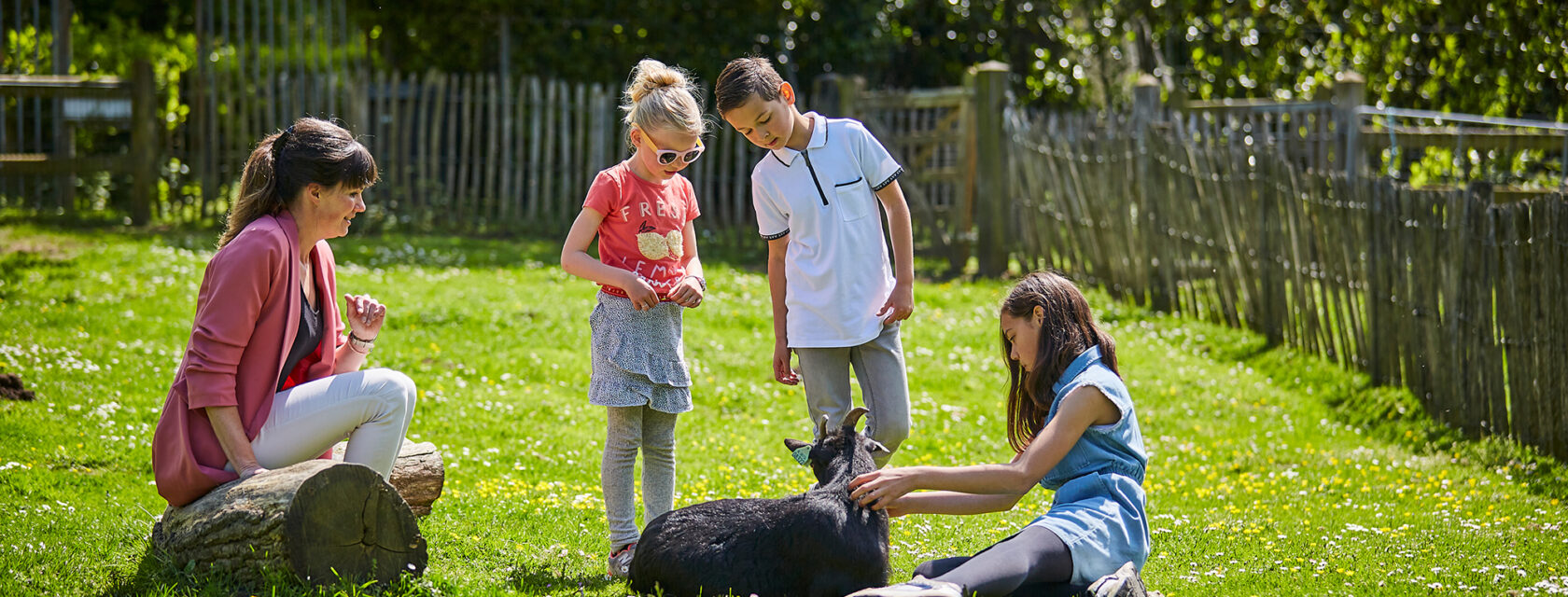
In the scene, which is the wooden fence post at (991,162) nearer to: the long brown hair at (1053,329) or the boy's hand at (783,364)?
the boy's hand at (783,364)

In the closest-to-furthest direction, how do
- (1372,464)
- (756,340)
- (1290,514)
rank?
(1290,514) < (1372,464) < (756,340)

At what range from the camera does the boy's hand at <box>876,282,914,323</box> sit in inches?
165

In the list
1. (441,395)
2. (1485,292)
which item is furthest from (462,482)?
(1485,292)

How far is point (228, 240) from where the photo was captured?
3609mm

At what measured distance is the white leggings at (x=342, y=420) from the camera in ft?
11.8

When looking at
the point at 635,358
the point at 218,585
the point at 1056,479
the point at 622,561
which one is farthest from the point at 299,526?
the point at 1056,479

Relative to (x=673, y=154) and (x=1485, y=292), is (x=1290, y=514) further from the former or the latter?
(x=673, y=154)

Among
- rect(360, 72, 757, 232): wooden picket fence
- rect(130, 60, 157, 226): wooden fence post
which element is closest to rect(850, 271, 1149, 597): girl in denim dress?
rect(360, 72, 757, 232): wooden picket fence

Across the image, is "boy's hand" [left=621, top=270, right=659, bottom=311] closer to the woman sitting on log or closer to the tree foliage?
the woman sitting on log

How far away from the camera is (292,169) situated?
362cm

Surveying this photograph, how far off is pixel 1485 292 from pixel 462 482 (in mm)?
5042

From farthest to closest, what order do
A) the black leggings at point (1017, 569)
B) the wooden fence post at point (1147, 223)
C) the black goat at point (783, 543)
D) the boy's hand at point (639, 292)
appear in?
the wooden fence post at point (1147, 223)
the boy's hand at point (639, 292)
the black goat at point (783, 543)
the black leggings at point (1017, 569)

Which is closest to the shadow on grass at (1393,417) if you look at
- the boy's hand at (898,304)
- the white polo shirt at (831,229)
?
the boy's hand at (898,304)

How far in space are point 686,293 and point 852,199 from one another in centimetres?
69
